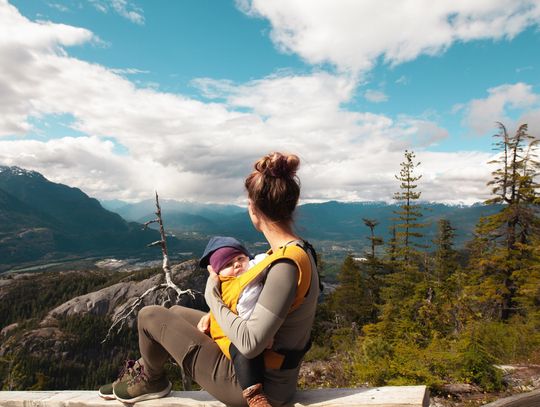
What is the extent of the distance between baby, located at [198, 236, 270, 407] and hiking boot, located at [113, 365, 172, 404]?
1242mm

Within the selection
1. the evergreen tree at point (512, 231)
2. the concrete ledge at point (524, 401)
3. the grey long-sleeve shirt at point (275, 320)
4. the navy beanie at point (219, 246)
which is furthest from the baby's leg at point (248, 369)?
the evergreen tree at point (512, 231)

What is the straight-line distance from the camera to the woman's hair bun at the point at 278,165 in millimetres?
2533

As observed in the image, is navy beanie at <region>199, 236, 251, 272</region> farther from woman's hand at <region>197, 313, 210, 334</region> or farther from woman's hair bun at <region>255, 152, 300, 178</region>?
woman's hair bun at <region>255, 152, 300, 178</region>

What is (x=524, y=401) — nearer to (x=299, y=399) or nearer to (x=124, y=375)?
(x=299, y=399)

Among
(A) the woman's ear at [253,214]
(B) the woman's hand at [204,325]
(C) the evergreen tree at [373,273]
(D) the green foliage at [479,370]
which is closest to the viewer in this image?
(A) the woman's ear at [253,214]

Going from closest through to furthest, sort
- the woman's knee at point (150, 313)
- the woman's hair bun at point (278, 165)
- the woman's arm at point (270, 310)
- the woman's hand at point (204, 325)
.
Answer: the woman's arm at point (270, 310)
the woman's hair bun at point (278, 165)
the woman's hand at point (204, 325)
the woman's knee at point (150, 313)

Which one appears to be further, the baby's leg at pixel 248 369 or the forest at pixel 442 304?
the forest at pixel 442 304

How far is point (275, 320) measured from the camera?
2.32m

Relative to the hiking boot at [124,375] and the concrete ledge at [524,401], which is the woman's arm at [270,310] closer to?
the hiking boot at [124,375]

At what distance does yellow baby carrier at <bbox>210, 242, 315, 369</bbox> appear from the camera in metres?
2.38

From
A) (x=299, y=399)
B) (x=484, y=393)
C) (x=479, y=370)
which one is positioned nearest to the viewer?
(x=299, y=399)

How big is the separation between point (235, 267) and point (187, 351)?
0.85 meters

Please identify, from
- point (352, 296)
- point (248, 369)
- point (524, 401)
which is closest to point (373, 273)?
point (352, 296)

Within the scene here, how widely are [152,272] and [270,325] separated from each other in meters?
123
